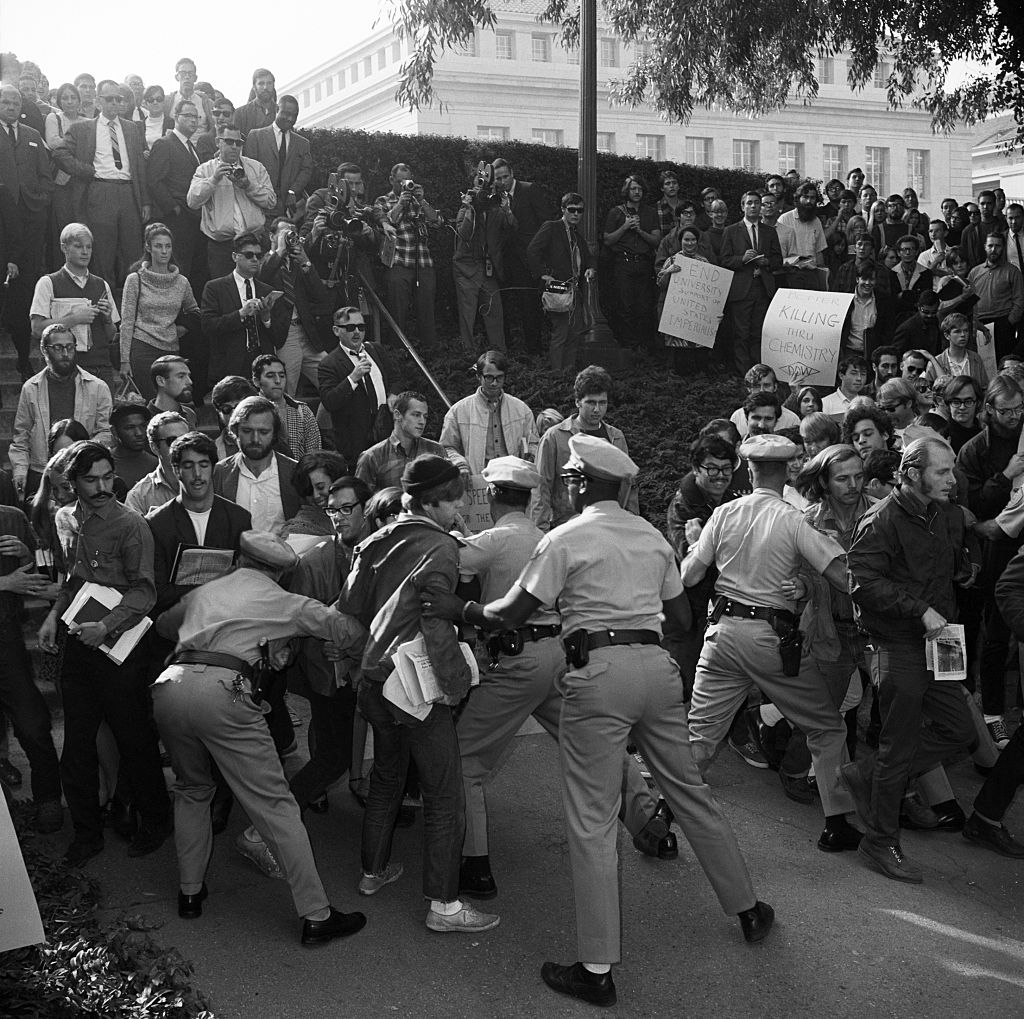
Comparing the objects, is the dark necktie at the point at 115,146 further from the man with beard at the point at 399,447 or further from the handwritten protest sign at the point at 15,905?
the handwritten protest sign at the point at 15,905

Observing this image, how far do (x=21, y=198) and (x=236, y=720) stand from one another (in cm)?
748

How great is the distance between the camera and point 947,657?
561 cm

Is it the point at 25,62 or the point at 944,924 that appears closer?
the point at 944,924

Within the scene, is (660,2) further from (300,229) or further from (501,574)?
(501,574)

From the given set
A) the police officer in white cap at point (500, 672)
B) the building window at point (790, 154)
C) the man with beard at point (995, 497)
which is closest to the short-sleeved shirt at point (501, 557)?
the police officer in white cap at point (500, 672)

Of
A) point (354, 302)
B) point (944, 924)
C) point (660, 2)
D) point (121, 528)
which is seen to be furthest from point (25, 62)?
point (944, 924)

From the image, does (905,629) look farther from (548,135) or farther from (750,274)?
(548,135)

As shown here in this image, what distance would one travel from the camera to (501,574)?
547 centimetres

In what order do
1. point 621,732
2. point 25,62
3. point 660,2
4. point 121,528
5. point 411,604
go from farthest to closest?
point 660,2 < point 25,62 < point 121,528 < point 411,604 < point 621,732

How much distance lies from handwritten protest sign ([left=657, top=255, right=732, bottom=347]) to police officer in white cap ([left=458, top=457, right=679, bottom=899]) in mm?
→ 8655

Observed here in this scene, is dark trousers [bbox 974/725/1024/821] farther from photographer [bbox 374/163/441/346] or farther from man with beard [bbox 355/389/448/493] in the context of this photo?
photographer [bbox 374/163/441/346]

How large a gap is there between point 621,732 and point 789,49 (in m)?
11.3

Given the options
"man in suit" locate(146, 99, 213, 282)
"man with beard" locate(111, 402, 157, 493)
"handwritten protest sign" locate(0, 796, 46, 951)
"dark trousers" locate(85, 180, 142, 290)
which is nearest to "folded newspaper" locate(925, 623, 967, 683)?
"handwritten protest sign" locate(0, 796, 46, 951)

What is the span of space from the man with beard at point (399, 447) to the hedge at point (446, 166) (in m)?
7.14
